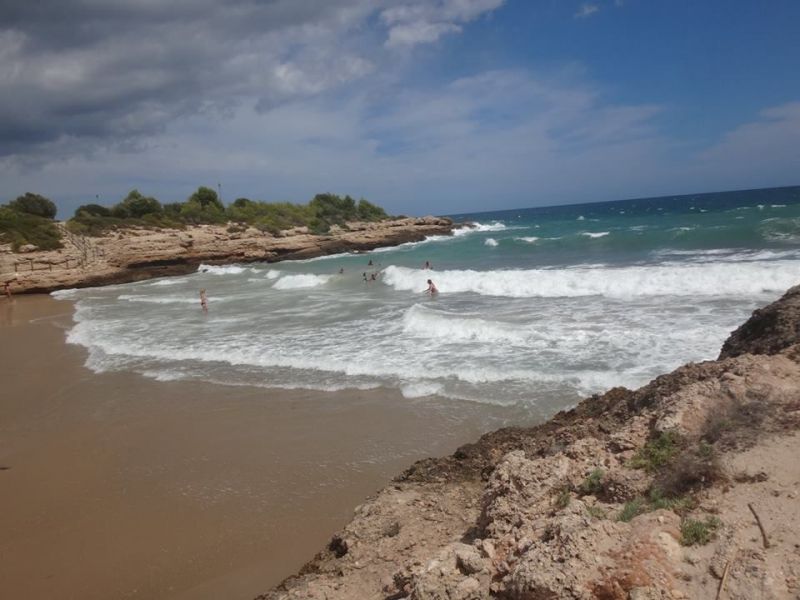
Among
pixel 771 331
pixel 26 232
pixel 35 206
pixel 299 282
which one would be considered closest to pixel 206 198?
pixel 35 206

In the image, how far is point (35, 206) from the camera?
46.2 metres

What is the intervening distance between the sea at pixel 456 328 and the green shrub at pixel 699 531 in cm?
523

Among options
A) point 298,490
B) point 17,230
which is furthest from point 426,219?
point 298,490

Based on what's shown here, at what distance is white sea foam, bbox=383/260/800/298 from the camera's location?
54.5ft

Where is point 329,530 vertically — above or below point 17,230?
below

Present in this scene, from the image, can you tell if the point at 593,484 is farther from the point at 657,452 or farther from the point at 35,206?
the point at 35,206

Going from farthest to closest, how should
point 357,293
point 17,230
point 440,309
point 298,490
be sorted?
point 17,230
point 357,293
point 440,309
point 298,490

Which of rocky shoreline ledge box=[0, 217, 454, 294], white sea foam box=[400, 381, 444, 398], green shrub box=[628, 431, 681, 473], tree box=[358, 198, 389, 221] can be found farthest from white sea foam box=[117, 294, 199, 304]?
tree box=[358, 198, 389, 221]

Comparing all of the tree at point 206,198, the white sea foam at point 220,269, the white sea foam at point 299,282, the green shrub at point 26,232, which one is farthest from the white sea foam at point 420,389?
the tree at point 206,198

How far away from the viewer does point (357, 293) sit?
2372 centimetres

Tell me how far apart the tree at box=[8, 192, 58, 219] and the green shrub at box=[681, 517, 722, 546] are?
2141 inches

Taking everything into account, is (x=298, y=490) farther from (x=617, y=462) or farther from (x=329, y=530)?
(x=617, y=462)

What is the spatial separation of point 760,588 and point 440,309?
15.1 meters

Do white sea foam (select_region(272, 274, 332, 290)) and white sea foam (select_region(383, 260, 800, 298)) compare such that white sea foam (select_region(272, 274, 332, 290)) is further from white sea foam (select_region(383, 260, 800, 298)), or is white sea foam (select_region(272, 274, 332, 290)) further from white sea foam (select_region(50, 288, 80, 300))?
white sea foam (select_region(50, 288, 80, 300))
